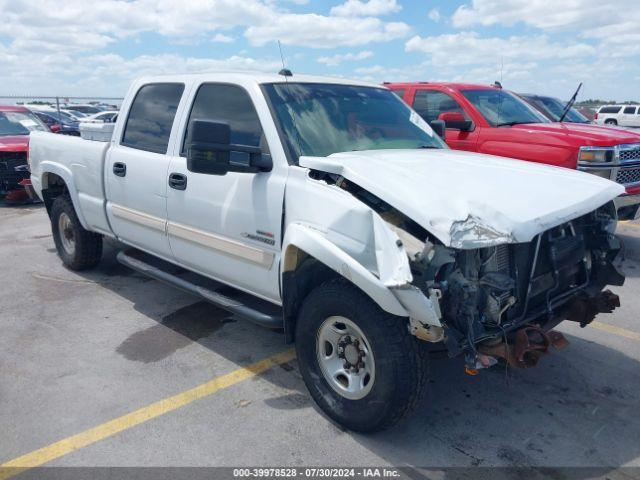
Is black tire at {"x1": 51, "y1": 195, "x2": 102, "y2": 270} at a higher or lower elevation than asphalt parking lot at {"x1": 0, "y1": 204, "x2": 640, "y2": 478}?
higher

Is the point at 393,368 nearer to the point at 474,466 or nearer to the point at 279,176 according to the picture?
the point at 474,466

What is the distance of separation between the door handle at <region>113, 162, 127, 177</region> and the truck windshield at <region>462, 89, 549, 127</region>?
4905 millimetres

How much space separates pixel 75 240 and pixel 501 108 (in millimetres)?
5842

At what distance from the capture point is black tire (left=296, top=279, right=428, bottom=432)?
2.79m

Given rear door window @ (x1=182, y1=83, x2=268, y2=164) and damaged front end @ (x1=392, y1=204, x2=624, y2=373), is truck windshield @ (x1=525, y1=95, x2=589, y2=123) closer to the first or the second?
damaged front end @ (x1=392, y1=204, x2=624, y2=373)

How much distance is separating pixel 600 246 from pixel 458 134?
14.0 feet

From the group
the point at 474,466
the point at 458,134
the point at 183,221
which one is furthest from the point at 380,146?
the point at 458,134

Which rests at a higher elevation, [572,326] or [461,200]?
[461,200]

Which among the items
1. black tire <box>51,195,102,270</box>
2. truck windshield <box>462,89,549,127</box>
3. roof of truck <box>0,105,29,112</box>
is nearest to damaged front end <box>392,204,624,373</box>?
black tire <box>51,195,102,270</box>

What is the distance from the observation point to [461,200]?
9.05 feet

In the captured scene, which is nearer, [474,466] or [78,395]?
[474,466]

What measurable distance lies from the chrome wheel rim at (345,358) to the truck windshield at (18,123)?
10.6 metres

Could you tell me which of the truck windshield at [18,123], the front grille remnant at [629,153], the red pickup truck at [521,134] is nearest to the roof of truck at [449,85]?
Result: the red pickup truck at [521,134]

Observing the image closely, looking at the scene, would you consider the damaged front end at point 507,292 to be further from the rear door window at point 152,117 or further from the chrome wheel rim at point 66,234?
the chrome wheel rim at point 66,234
